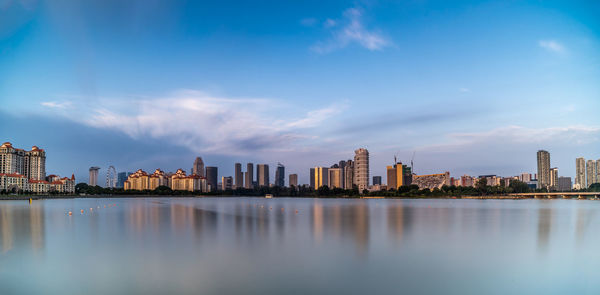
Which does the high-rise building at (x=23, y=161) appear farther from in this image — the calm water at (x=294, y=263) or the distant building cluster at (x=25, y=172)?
the calm water at (x=294, y=263)

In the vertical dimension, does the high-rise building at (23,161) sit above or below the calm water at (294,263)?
above

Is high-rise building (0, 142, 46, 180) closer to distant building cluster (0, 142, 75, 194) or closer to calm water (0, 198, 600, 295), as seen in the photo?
distant building cluster (0, 142, 75, 194)

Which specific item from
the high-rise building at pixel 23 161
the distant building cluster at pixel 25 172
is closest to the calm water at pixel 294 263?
the distant building cluster at pixel 25 172

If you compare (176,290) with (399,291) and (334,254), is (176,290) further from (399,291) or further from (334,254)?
(334,254)

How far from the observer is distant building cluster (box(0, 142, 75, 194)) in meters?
146

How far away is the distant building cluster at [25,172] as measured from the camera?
145913 mm

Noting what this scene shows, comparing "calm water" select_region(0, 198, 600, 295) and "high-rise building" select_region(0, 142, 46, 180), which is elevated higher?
"high-rise building" select_region(0, 142, 46, 180)

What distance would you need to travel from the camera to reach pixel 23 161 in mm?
177000

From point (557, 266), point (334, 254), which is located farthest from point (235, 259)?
point (557, 266)

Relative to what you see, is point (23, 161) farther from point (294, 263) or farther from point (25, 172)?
point (294, 263)

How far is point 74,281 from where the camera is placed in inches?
584

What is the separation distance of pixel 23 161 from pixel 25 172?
18.2 feet

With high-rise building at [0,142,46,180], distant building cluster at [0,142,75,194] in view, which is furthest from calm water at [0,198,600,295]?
high-rise building at [0,142,46,180]

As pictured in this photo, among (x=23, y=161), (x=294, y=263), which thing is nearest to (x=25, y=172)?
(x=23, y=161)
